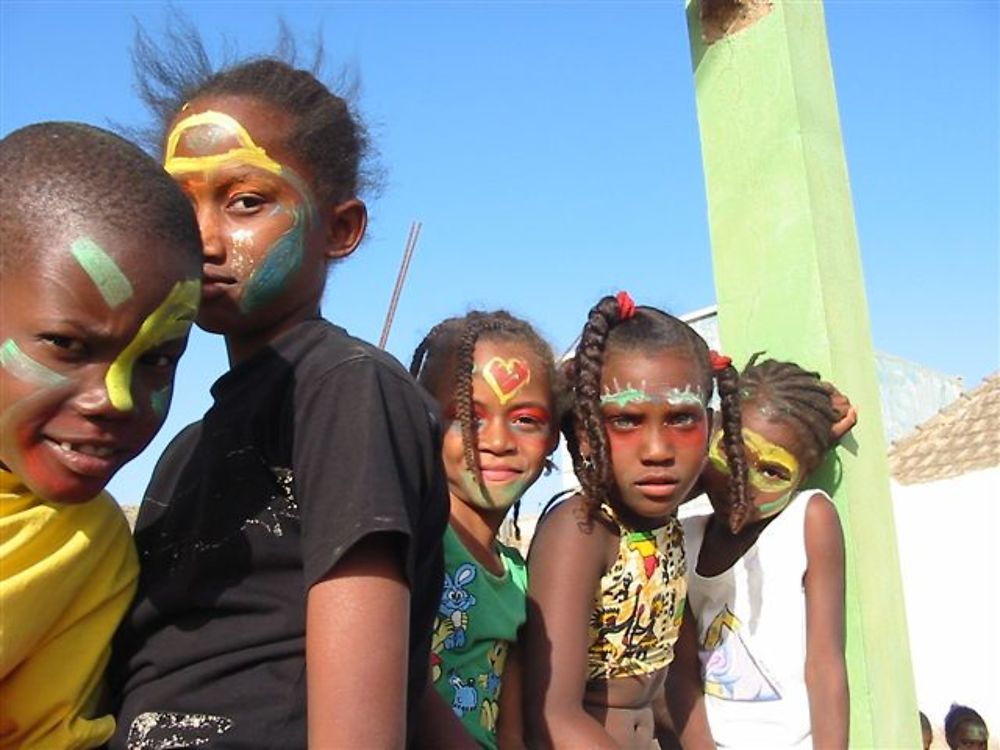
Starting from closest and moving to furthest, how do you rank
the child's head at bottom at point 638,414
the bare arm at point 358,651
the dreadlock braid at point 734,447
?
the bare arm at point 358,651 → the child's head at bottom at point 638,414 → the dreadlock braid at point 734,447

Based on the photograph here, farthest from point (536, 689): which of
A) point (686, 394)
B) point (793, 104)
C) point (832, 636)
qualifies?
point (793, 104)

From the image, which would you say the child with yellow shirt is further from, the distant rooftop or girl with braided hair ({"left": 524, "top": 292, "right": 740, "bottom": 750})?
A: the distant rooftop

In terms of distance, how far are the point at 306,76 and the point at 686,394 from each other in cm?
138

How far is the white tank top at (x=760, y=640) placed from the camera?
305 cm

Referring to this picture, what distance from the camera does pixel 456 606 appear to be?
243 centimetres

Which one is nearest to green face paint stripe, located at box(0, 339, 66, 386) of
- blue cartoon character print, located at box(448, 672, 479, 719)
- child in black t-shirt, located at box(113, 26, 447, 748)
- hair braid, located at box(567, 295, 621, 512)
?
child in black t-shirt, located at box(113, 26, 447, 748)

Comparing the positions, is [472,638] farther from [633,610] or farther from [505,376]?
[505,376]

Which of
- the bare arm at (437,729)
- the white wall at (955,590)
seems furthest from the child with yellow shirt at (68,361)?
the white wall at (955,590)

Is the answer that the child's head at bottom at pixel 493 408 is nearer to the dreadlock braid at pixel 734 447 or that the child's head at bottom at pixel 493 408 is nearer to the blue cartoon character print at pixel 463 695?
Answer: the blue cartoon character print at pixel 463 695

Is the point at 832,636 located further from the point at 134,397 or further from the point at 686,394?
the point at 134,397

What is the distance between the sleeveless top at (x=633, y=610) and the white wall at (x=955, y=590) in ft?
25.1

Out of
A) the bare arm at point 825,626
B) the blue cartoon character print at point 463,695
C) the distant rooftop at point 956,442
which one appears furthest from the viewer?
the distant rooftop at point 956,442

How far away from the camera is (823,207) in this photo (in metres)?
3.35

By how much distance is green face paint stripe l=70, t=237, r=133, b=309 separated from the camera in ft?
3.97
